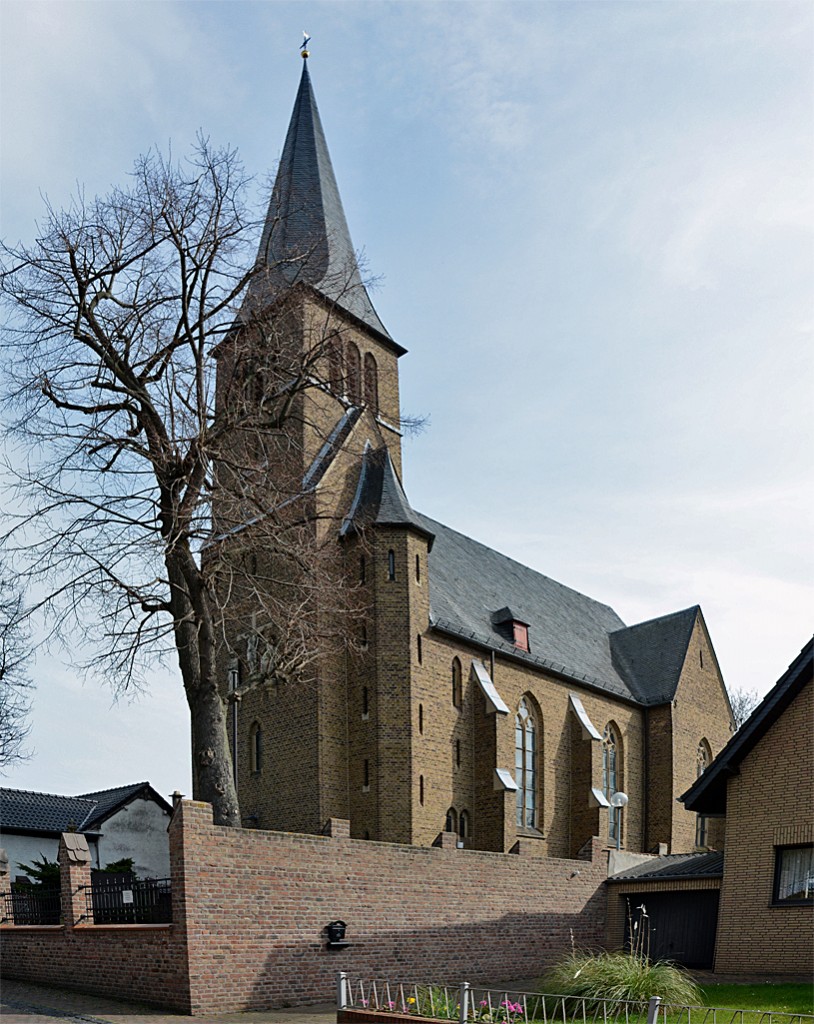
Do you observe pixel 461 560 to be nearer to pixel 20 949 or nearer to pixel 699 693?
pixel 699 693

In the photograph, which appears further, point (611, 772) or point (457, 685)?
point (611, 772)

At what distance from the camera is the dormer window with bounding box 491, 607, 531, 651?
109 feet

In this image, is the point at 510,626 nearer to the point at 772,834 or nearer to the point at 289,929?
the point at 772,834

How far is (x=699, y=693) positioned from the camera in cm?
4072

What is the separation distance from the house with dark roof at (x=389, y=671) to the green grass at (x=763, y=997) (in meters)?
8.39

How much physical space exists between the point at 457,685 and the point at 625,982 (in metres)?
16.2

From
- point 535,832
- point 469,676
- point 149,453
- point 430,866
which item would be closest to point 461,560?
point 469,676

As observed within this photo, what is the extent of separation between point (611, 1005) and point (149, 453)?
12231 mm

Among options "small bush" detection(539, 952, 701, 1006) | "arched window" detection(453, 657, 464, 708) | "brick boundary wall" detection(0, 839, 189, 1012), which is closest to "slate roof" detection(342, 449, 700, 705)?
"arched window" detection(453, 657, 464, 708)

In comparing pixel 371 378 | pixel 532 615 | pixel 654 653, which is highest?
pixel 371 378

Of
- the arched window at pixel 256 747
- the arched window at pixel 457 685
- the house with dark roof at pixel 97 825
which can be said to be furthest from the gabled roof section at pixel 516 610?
the house with dark roof at pixel 97 825

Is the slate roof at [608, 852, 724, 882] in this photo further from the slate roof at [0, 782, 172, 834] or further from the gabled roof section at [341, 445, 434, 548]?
the slate roof at [0, 782, 172, 834]

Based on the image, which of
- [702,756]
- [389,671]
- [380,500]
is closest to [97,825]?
[389,671]

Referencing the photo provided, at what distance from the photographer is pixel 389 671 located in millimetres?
27266
